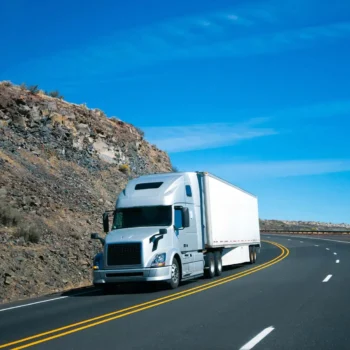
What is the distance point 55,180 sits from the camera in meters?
34.2

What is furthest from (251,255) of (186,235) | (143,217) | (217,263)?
(143,217)

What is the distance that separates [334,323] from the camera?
32.1 feet

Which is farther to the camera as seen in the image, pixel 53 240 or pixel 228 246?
pixel 53 240

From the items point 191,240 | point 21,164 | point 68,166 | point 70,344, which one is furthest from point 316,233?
point 70,344

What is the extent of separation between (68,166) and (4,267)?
18.4 meters

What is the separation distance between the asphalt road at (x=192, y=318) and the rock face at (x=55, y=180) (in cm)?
535

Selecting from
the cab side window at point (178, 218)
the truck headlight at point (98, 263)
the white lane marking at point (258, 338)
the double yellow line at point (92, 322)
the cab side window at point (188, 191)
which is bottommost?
the white lane marking at point (258, 338)

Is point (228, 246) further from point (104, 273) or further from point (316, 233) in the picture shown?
point (316, 233)

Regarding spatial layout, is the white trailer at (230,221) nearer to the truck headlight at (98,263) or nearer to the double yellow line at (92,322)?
the truck headlight at (98,263)

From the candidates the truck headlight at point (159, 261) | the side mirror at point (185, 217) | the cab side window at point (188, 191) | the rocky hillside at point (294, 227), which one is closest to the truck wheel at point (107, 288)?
the truck headlight at point (159, 261)

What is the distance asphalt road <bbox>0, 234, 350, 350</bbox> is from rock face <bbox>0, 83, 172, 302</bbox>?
5.35 m

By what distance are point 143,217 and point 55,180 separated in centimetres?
1745

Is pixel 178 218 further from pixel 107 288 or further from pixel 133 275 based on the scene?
pixel 107 288

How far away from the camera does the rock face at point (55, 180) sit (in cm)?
2200
